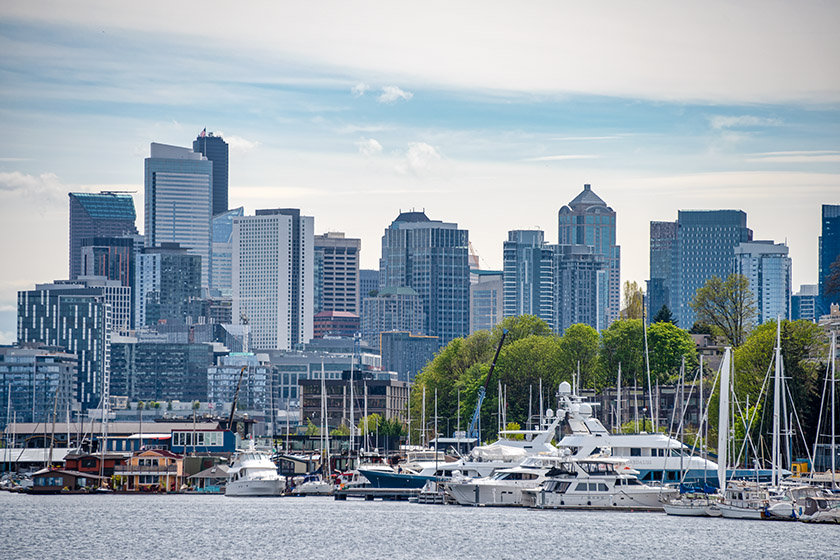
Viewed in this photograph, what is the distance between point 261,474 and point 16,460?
5833 centimetres

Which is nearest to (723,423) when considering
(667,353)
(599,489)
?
(599,489)

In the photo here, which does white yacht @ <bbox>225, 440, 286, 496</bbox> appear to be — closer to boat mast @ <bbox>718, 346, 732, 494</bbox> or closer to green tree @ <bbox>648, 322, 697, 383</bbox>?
green tree @ <bbox>648, 322, 697, 383</bbox>

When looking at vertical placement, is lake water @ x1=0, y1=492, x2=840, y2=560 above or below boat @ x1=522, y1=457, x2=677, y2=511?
below

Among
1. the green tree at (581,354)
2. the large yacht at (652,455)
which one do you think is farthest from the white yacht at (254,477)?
the large yacht at (652,455)

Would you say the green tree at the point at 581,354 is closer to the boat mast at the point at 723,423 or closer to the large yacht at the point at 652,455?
the large yacht at the point at 652,455

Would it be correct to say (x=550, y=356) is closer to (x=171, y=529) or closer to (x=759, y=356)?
(x=759, y=356)

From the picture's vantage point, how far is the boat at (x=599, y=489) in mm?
114438

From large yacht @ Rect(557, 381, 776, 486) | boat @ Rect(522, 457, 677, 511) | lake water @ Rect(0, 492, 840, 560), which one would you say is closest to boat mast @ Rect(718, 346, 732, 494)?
lake water @ Rect(0, 492, 840, 560)

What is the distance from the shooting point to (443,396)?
643 ft

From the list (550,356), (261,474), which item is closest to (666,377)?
(550,356)

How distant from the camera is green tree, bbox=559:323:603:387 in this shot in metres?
172

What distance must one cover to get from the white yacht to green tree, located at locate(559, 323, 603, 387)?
114ft

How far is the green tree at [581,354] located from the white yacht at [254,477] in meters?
34.6

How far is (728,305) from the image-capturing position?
186m
